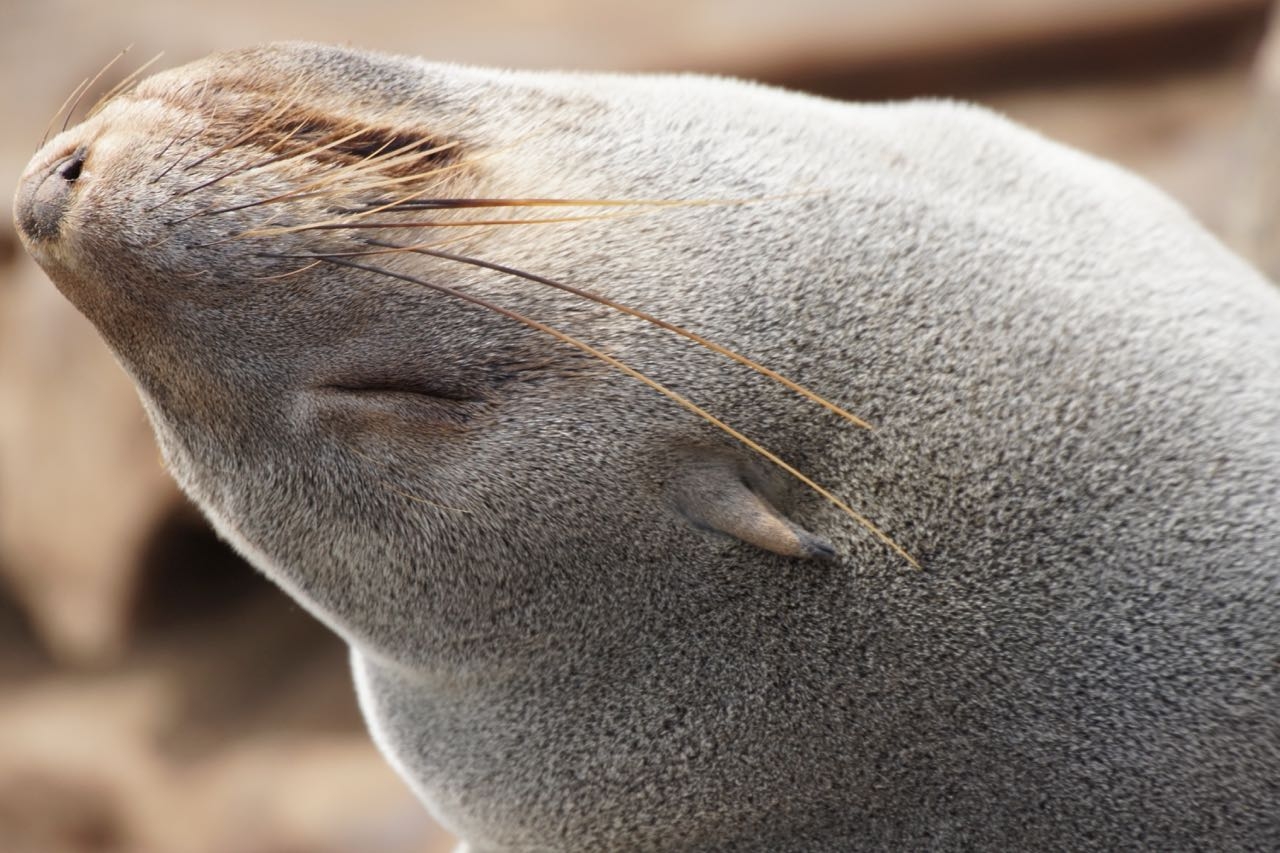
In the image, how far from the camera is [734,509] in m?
1.13

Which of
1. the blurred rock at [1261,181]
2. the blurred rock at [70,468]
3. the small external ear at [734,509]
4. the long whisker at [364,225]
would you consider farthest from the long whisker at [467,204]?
the blurred rock at [70,468]

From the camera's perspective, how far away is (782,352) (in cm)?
117

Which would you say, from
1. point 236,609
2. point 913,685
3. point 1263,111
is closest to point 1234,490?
point 913,685

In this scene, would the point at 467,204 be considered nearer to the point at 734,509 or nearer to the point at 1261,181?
the point at 734,509

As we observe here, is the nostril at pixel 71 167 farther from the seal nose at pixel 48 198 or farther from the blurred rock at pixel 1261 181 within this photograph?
the blurred rock at pixel 1261 181

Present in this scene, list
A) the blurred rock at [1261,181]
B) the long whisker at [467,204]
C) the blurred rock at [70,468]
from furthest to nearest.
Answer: the blurred rock at [70,468] → the blurred rock at [1261,181] → the long whisker at [467,204]

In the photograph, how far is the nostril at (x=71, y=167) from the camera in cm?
112

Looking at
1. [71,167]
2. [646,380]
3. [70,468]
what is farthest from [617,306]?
[70,468]

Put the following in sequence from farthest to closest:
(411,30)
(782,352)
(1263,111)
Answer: (411,30) < (1263,111) < (782,352)

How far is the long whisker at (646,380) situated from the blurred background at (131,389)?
239cm

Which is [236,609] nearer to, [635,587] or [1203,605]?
[635,587]

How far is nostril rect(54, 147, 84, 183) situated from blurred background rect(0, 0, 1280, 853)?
2.35 m

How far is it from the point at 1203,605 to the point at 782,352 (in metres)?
0.48

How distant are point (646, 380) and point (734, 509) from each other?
0.55 feet
